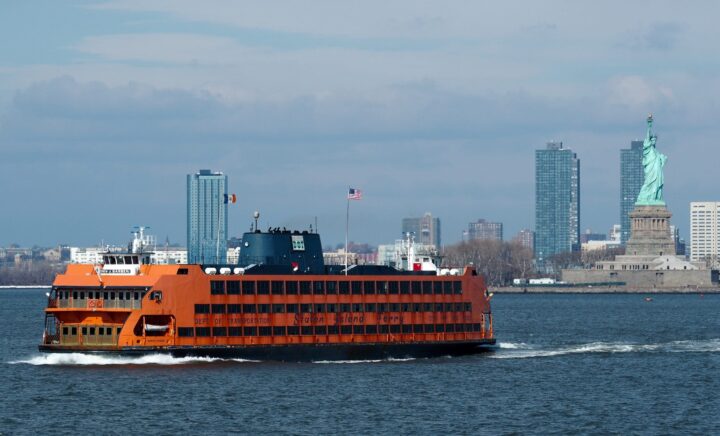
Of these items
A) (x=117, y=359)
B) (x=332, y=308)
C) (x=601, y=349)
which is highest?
(x=332, y=308)

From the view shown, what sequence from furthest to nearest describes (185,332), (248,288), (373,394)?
(248,288) → (185,332) → (373,394)

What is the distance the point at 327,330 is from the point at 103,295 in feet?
40.2

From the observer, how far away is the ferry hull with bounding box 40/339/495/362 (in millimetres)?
74500

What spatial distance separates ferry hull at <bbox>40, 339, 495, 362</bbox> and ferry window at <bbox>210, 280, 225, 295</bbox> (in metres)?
2.71

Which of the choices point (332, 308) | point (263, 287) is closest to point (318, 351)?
point (332, 308)

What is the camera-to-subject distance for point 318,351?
79875 millimetres

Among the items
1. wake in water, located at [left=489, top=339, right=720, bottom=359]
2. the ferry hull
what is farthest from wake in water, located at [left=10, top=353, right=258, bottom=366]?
wake in water, located at [left=489, top=339, right=720, bottom=359]

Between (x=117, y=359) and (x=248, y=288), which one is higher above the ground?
(x=248, y=288)

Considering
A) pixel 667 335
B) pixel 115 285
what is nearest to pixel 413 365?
pixel 115 285

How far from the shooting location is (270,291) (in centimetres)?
7862

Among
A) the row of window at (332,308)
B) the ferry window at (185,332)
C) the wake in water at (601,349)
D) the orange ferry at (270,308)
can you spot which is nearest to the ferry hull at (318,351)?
the orange ferry at (270,308)

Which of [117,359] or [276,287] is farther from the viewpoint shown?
[276,287]

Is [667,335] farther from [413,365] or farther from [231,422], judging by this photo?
[231,422]

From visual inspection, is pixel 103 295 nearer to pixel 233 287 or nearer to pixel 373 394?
pixel 233 287
